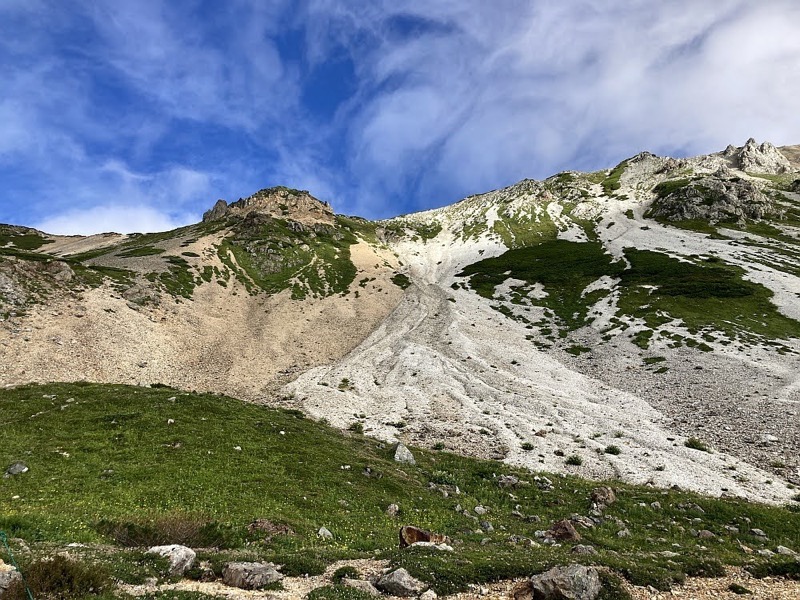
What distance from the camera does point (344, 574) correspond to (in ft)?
44.6

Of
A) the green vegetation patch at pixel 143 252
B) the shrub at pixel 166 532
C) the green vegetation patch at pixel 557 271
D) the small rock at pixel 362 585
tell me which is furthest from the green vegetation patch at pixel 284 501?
the green vegetation patch at pixel 143 252

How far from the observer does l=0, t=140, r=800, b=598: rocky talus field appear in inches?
643

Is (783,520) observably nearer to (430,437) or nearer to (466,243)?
(430,437)

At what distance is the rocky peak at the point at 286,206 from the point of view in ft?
499

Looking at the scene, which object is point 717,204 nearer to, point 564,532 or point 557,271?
point 557,271

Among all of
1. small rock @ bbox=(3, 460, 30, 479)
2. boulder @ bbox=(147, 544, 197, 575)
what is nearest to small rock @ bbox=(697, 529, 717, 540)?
boulder @ bbox=(147, 544, 197, 575)

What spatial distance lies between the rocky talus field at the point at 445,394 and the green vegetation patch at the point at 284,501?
18 centimetres

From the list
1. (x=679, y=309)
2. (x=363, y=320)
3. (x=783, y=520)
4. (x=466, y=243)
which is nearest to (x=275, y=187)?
(x=466, y=243)

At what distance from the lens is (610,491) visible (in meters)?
24.7

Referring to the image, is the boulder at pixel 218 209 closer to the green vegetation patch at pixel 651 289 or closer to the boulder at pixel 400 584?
the green vegetation patch at pixel 651 289

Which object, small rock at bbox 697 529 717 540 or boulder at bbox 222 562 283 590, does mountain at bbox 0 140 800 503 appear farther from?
boulder at bbox 222 562 283 590

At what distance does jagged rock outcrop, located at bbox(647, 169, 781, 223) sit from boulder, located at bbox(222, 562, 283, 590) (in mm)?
171018

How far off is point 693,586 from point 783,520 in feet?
43.8

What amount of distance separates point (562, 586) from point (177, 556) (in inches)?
457
